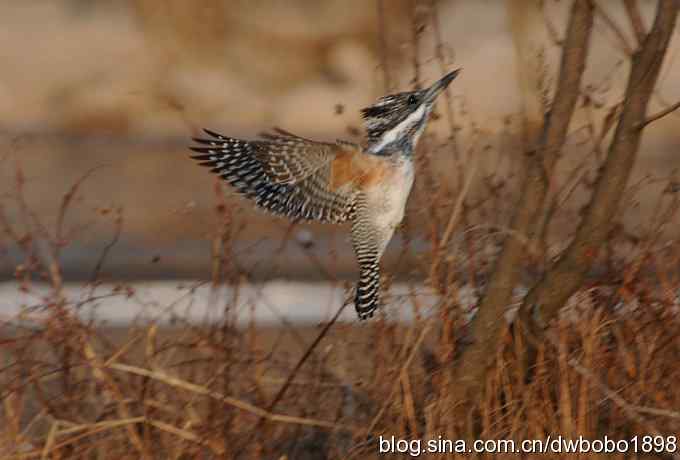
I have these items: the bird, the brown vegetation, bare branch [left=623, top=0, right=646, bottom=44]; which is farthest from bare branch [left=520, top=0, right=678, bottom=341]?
the bird

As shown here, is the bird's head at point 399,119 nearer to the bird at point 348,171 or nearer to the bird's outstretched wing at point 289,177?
the bird at point 348,171

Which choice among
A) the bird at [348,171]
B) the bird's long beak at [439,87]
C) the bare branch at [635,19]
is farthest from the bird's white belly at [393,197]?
the bare branch at [635,19]

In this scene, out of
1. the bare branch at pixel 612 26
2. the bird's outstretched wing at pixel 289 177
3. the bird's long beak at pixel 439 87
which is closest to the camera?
the bird's long beak at pixel 439 87

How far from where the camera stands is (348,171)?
10.5 feet

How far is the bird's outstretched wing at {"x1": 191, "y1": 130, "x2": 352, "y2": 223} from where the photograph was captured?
10.5ft

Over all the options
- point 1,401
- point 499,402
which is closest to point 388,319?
point 499,402

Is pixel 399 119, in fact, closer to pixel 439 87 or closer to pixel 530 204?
pixel 439 87

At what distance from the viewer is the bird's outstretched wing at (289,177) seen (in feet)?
10.5

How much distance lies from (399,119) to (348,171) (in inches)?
6.8

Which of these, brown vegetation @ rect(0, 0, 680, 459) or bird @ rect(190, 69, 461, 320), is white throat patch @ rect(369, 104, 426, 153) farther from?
brown vegetation @ rect(0, 0, 680, 459)

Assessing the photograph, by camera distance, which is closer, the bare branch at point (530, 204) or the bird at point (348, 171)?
the bird at point (348, 171)

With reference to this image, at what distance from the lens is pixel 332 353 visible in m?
4.91

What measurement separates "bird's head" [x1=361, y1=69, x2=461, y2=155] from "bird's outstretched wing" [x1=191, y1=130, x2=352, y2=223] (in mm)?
100

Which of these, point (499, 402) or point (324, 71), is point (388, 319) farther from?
point (324, 71)
